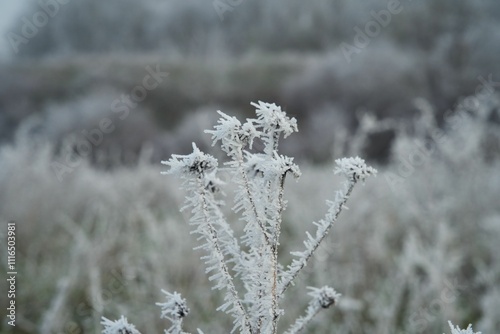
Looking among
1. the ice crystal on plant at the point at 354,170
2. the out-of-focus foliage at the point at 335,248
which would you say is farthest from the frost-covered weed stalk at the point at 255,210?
the out-of-focus foliage at the point at 335,248

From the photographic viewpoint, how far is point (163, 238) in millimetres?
3082

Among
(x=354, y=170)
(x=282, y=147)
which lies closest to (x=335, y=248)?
(x=354, y=170)

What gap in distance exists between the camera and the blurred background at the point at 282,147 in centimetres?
255

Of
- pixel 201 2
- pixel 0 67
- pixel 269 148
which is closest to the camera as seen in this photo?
pixel 269 148

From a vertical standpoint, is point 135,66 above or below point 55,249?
above

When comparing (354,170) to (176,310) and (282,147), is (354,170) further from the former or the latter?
(282,147)

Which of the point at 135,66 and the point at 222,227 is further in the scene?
the point at 135,66

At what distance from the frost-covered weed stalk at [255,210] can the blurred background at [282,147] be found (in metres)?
1.04

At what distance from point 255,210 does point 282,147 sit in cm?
1003

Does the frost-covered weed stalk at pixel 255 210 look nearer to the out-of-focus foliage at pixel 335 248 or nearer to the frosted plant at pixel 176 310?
the frosted plant at pixel 176 310

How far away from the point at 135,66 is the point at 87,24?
4031mm

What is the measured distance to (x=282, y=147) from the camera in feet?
34.8

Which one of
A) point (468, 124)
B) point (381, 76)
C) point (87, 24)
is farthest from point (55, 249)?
point (87, 24)

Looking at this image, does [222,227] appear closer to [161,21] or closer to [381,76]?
[381,76]
